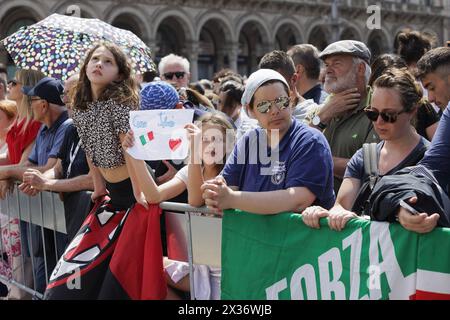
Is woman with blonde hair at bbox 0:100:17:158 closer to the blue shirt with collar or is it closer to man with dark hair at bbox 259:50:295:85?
the blue shirt with collar

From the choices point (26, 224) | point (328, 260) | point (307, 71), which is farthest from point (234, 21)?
point (328, 260)

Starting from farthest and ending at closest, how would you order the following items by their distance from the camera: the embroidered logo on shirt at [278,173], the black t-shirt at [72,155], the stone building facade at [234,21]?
the stone building facade at [234,21]
the black t-shirt at [72,155]
the embroidered logo on shirt at [278,173]

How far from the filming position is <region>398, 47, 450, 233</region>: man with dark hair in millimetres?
2604

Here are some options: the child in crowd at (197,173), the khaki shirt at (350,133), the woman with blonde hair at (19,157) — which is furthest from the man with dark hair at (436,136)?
the woman with blonde hair at (19,157)

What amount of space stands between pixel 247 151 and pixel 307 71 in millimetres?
2165

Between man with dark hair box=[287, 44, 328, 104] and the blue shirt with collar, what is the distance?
1.80 meters

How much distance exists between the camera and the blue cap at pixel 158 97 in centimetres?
433

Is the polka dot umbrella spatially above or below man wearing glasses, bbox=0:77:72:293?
above

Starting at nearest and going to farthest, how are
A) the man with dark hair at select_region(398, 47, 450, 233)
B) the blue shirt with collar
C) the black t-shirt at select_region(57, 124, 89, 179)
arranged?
1. the man with dark hair at select_region(398, 47, 450, 233)
2. the black t-shirt at select_region(57, 124, 89, 179)
3. the blue shirt with collar

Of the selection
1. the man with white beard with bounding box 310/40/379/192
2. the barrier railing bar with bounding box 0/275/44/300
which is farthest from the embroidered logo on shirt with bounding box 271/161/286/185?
the barrier railing bar with bounding box 0/275/44/300

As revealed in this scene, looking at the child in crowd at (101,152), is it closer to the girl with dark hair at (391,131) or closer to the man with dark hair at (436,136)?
the girl with dark hair at (391,131)

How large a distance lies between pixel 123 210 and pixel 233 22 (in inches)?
1400

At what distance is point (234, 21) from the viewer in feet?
127

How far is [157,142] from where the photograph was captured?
3.62 m
